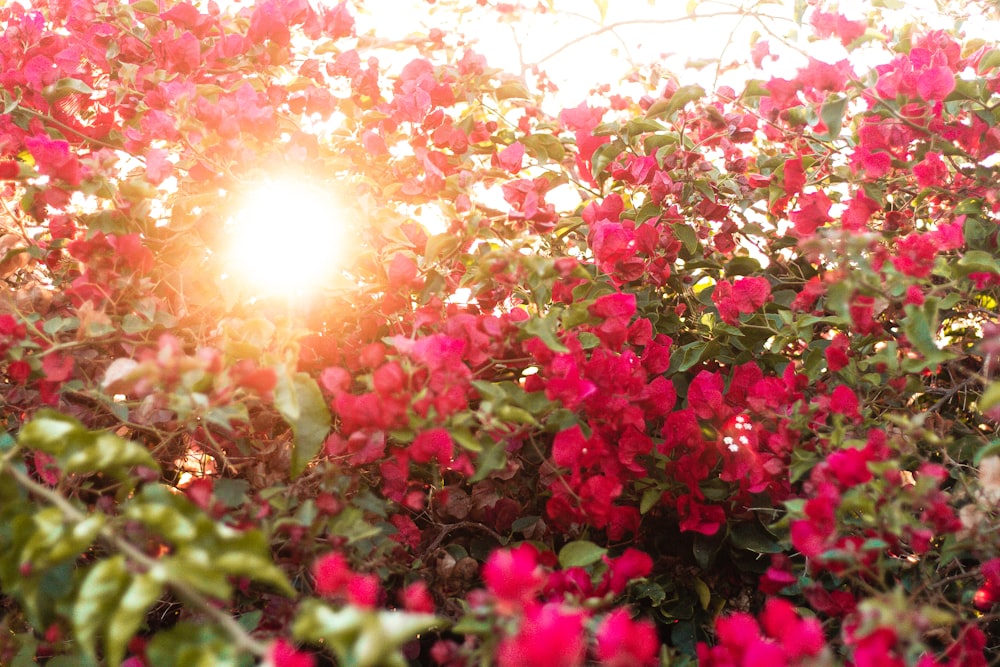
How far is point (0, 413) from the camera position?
1.13 meters

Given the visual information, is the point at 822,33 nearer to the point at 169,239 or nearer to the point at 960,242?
the point at 960,242

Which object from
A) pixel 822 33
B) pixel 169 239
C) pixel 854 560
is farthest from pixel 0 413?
pixel 822 33

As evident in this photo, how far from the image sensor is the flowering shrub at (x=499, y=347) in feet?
2.75

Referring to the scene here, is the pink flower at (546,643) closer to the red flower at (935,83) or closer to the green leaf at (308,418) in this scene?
the green leaf at (308,418)

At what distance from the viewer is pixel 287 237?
1112 millimetres

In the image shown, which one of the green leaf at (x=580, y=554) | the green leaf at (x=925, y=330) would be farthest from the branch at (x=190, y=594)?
the green leaf at (x=925, y=330)

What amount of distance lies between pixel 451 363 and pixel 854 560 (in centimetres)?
41

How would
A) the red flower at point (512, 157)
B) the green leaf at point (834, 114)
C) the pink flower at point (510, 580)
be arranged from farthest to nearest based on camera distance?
1. the red flower at point (512, 157)
2. the green leaf at point (834, 114)
3. the pink flower at point (510, 580)

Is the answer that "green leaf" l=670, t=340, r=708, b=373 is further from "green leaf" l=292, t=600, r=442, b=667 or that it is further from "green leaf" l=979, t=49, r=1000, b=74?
"green leaf" l=292, t=600, r=442, b=667

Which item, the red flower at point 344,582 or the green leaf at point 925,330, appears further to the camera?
the green leaf at point 925,330

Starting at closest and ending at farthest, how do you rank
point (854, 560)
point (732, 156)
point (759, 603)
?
point (854, 560) < point (759, 603) < point (732, 156)

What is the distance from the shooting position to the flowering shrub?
84 cm

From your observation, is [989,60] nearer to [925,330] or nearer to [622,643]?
[925,330]

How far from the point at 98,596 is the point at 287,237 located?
2.03 ft
